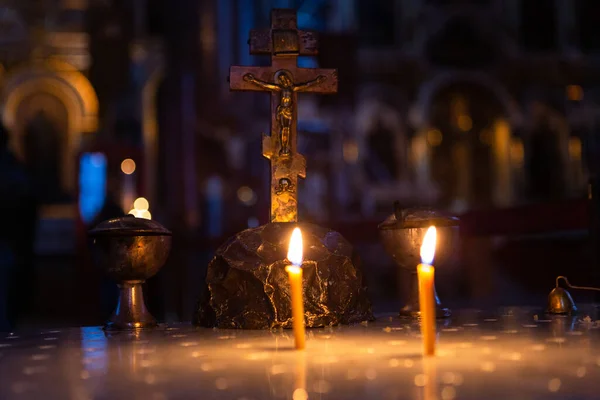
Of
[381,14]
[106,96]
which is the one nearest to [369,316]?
[106,96]

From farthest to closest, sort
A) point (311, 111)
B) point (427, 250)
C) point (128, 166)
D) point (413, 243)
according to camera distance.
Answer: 1. point (311, 111)
2. point (128, 166)
3. point (413, 243)
4. point (427, 250)

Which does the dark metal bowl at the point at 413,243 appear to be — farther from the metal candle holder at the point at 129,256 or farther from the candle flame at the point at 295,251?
A: the candle flame at the point at 295,251

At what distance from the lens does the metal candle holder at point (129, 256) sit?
2852 millimetres

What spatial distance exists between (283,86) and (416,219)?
78cm

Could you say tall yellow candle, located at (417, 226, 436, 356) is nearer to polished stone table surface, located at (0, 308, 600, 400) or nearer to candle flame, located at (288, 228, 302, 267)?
polished stone table surface, located at (0, 308, 600, 400)

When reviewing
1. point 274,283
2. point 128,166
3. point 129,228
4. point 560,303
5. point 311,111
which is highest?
point 311,111

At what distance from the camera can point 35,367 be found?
79.3 inches

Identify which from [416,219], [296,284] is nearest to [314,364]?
[296,284]

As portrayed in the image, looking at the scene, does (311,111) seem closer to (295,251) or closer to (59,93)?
(59,93)

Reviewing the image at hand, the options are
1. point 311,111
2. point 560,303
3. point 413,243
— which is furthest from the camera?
point 311,111

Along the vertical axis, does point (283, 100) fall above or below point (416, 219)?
above

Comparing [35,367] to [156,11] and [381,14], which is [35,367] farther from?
[381,14]

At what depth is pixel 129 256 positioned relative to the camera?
9.33 feet

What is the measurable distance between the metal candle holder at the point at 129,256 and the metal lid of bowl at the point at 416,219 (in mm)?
862
